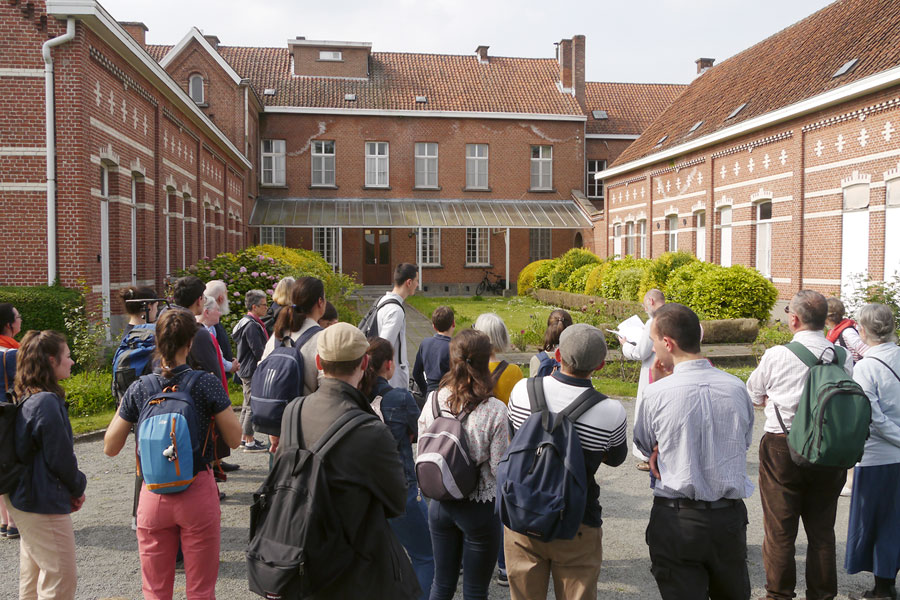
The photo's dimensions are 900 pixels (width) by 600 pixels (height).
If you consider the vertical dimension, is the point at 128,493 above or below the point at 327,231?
below

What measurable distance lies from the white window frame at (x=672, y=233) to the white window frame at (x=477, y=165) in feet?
35.7

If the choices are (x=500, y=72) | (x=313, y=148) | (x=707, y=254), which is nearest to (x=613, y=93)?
(x=500, y=72)

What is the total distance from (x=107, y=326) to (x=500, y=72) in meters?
27.2

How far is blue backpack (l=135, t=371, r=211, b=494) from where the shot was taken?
11.3ft

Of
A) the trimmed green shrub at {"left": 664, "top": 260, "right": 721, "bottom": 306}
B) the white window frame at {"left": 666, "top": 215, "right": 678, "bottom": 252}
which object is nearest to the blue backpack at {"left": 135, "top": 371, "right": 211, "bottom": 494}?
the trimmed green shrub at {"left": 664, "top": 260, "right": 721, "bottom": 306}

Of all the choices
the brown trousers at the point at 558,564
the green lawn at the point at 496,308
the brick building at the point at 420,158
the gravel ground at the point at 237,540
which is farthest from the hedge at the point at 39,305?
the brick building at the point at 420,158

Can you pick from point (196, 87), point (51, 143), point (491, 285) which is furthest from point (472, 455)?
point (491, 285)

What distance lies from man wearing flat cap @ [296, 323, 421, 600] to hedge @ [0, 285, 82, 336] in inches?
361

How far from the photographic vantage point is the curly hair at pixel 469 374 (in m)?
3.62

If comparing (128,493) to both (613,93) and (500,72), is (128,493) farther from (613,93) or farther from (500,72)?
(613,93)

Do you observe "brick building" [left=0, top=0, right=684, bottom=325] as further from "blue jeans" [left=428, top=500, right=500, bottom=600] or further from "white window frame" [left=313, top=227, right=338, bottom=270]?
"blue jeans" [left=428, top=500, right=500, bottom=600]

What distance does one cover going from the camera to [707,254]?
2197 cm

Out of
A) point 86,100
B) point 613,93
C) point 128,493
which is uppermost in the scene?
point 613,93

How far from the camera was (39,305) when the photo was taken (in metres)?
10.7
